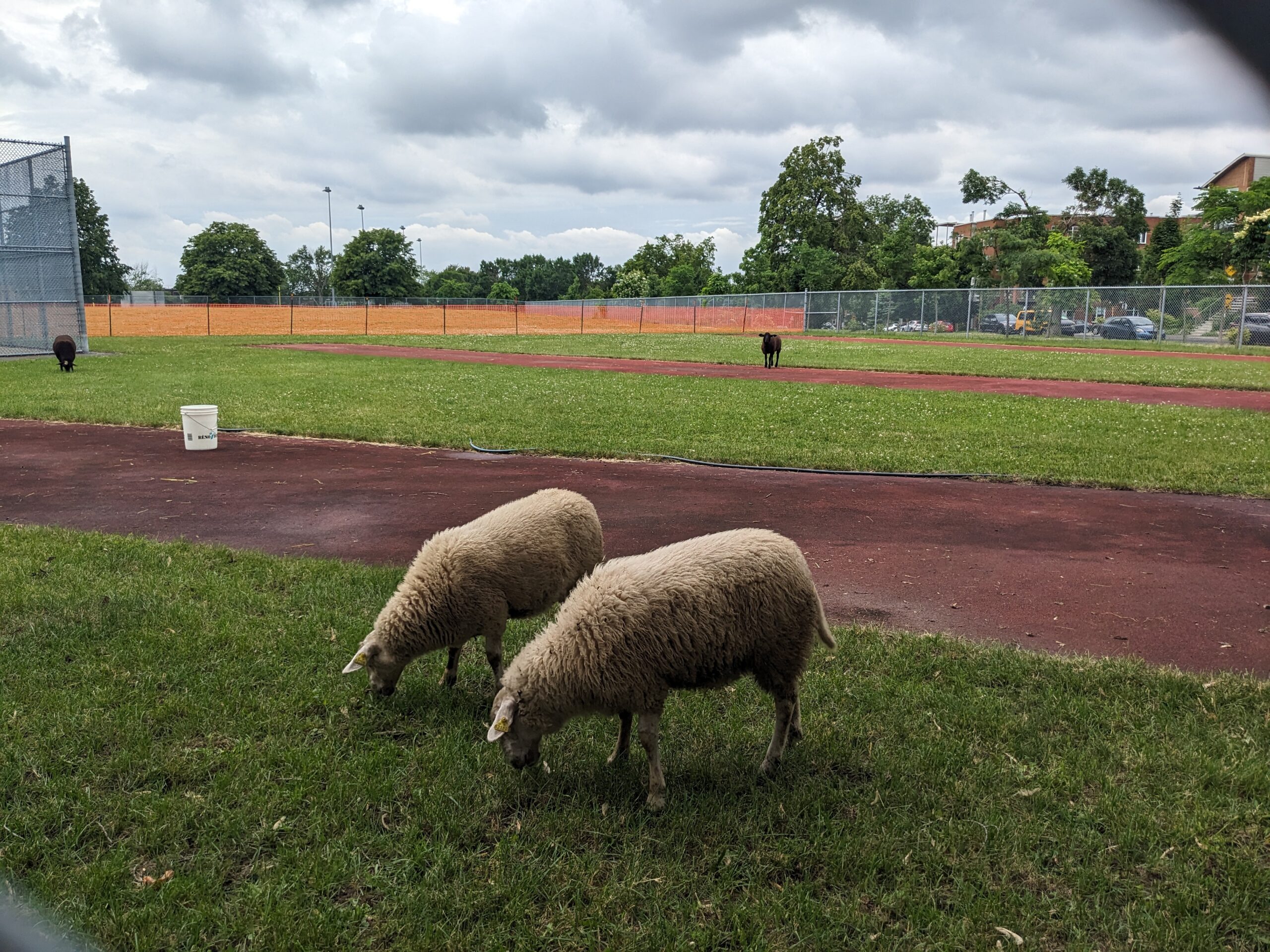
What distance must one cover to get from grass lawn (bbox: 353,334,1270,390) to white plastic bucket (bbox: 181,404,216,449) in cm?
1753

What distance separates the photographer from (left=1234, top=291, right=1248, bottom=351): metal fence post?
108 feet

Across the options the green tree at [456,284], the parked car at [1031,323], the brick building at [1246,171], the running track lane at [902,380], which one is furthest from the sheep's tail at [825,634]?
the green tree at [456,284]

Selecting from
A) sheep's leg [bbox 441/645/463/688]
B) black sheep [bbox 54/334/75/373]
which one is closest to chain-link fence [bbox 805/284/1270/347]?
black sheep [bbox 54/334/75/373]

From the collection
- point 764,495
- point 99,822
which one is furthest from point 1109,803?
point 764,495

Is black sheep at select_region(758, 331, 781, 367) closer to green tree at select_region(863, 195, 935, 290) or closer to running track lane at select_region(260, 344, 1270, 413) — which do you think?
running track lane at select_region(260, 344, 1270, 413)

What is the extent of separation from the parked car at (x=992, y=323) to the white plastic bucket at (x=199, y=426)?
41251 mm

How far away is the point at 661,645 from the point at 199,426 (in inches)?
387

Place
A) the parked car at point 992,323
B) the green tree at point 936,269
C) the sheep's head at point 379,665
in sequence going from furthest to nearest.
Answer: the green tree at point 936,269, the parked car at point 992,323, the sheep's head at point 379,665

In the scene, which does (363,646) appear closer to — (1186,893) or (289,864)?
(289,864)

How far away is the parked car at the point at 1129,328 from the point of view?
37562mm

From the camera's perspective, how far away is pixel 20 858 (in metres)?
3.51

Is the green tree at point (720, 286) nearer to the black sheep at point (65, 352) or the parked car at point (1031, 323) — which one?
the parked car at point (1031, 323)

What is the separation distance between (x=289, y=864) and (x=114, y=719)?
63.0 inches

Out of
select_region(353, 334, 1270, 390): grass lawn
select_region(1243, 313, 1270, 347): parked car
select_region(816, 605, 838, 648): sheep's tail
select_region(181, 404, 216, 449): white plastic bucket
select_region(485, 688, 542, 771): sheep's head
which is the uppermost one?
select_region(1243, 313, 1270, 347): parked car
